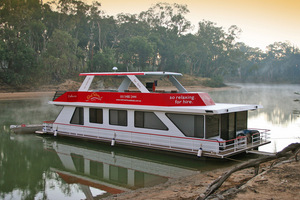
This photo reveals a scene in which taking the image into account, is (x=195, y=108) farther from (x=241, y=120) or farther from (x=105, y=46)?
(x=105, y=46)

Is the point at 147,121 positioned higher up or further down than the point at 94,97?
further down

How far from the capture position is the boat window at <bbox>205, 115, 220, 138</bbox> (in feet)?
38.3

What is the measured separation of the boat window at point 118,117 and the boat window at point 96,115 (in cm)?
64

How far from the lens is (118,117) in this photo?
14109mm

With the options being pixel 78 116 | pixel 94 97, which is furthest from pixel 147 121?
pixel 78 116

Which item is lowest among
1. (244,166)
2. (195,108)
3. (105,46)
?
(244,166)

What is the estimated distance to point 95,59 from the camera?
187 feet

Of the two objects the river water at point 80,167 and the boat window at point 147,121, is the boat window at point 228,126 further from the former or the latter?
the boat window at point 147,121

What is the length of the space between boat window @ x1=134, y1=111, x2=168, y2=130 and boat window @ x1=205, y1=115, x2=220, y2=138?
170 cm

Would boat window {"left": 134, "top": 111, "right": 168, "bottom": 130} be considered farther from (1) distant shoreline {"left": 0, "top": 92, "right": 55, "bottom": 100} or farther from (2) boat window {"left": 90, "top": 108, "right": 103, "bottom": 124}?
(1) distant shoreline {"left": 0, "top": 92, "right": 55, "bottom": 100}

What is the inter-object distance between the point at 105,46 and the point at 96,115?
5388 centimetres

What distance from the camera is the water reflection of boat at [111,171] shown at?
10.3 meters

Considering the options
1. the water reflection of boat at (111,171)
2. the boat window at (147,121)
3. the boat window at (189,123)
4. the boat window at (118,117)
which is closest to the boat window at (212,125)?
the boat window at (189,123)

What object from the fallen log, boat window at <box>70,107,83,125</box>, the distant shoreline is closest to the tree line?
the distant shoreline
